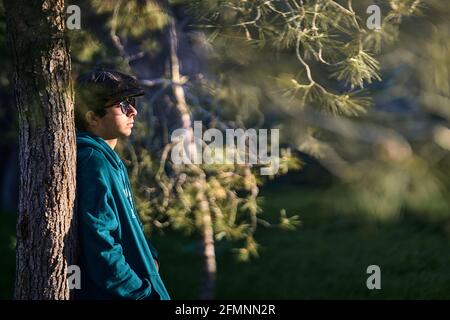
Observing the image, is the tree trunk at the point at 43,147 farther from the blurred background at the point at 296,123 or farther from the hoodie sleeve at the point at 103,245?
the blurred background at the point at 296,123

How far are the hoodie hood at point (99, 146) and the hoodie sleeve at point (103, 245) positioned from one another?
0.06 meters

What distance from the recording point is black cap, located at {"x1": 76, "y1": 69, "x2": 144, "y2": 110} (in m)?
3.47

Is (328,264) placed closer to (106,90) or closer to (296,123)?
(296,123)

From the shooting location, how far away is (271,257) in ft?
30.1

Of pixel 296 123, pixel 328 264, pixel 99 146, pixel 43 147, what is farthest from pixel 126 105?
pixel 328 264

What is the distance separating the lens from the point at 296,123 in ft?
16.9

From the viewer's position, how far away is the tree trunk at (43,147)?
3.28 m

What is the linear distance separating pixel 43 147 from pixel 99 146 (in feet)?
0.71

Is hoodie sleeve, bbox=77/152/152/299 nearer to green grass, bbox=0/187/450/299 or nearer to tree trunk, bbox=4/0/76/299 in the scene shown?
tree trunk, bbox=4/0/76/299

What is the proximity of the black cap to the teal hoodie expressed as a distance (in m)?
0.17

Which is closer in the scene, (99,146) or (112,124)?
(99,146)

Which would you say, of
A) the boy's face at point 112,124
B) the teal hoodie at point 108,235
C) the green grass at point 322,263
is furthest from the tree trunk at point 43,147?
the green grass at point 322,263
